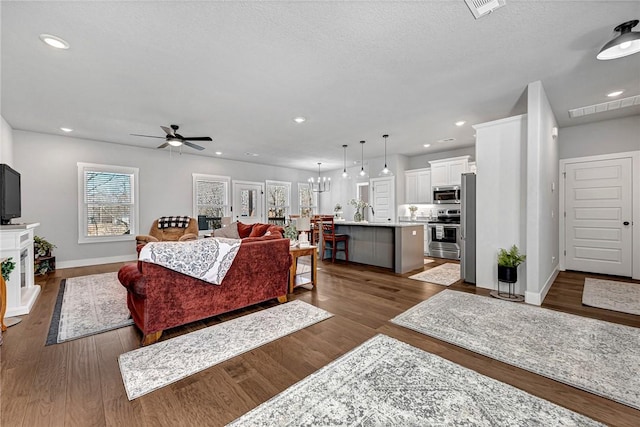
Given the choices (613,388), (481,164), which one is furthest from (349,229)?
(613,388)

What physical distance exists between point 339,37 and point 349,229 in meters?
4.31

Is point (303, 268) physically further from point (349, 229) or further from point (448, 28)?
point (448, 28)

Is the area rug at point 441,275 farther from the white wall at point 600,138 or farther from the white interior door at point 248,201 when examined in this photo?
the white interior door at point 248,201

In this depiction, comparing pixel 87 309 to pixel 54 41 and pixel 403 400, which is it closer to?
pixel 54 41

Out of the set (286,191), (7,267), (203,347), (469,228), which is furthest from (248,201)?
(203,347)

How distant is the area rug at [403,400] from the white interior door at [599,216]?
192 inches

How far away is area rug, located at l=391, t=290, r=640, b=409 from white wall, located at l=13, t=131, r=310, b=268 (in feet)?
20.5

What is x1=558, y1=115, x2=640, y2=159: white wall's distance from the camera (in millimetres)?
4516

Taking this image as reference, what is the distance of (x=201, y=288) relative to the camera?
272 cm

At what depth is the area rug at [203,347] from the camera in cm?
192

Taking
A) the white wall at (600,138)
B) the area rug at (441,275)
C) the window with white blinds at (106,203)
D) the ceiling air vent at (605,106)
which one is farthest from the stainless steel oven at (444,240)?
the window with white blinds at (106,203)

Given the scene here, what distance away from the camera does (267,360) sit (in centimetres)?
214

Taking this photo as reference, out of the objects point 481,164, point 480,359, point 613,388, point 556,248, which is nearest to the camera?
point 613,388

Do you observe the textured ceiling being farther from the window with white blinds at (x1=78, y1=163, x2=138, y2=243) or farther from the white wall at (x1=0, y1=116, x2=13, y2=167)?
the window with white blinds at (x1=78, y1=163, x2=138, y2=243)
